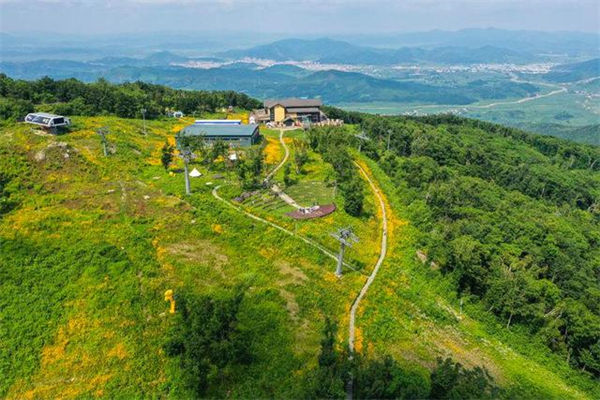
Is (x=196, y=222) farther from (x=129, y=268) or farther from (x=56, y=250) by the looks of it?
(x=56, y=250)

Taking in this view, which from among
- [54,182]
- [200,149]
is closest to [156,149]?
[200,149]

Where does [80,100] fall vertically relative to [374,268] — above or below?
above

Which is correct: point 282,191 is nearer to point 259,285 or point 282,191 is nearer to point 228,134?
point 259,285

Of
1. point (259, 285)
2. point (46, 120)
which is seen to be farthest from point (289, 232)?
point (46, 120)

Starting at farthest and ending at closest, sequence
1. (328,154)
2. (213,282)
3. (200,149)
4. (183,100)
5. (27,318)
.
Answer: (183,100) → (328,154) → (200,149) → (213,282) → (27,318)

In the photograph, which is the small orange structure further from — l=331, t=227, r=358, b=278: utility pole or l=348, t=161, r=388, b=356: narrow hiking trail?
l=331, t=227, r=358, b=278: utility pole

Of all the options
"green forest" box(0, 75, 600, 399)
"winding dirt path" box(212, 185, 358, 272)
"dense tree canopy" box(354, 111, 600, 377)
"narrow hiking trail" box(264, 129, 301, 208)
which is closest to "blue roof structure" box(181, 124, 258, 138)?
"green forest" box(0, 75, 600, 399)

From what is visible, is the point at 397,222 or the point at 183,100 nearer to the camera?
the point at 397,222
